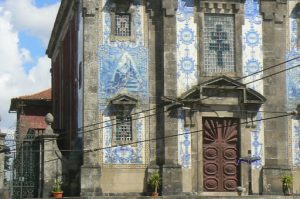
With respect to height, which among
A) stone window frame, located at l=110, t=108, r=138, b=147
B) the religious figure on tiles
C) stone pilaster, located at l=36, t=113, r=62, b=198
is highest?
the religious figure on tiles

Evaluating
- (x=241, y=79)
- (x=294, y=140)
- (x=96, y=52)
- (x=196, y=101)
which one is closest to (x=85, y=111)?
(x=96, y=52)

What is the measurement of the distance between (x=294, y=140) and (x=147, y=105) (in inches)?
281

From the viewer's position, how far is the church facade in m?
33.7

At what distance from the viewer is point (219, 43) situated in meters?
35.2

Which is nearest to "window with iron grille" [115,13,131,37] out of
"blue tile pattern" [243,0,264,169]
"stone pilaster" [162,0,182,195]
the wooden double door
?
"stone pilaster" [162,0,182,195]

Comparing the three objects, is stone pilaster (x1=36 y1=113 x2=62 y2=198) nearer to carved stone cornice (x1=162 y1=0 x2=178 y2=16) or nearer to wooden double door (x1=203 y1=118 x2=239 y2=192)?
wooden double door (x1=203 y1=118 x2=239 y2=192)

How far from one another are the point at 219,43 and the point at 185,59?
74.7 inches

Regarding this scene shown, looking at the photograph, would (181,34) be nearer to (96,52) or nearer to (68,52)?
(96,52)

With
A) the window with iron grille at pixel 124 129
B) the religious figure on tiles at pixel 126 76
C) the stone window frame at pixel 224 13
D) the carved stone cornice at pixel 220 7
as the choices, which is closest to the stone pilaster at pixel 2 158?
the window with iron grille at pixel 124 129

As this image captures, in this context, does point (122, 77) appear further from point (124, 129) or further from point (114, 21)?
point (114, 21)

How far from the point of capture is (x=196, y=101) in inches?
1334

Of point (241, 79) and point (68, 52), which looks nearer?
point (241, 79)

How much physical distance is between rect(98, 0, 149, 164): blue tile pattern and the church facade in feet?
0.15

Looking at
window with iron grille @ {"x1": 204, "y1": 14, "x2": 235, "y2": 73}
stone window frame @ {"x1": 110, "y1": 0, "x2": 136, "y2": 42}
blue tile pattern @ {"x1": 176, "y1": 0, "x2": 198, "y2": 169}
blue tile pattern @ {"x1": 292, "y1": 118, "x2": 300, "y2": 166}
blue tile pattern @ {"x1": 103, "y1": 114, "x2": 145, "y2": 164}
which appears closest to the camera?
blue tile pattern @ {"x1": 103, "y1": 114, "x2": 145, "y2": 164}
